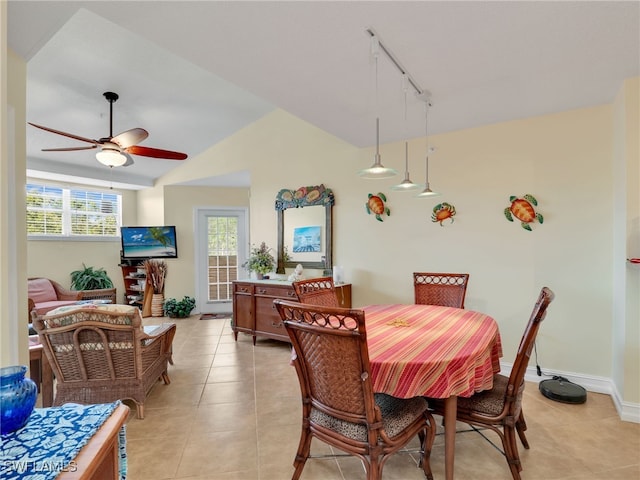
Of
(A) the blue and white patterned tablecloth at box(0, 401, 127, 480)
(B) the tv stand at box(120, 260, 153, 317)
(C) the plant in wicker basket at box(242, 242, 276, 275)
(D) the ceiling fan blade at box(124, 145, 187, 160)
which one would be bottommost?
(B) the tv stand at box(120, 260, 153, 317)

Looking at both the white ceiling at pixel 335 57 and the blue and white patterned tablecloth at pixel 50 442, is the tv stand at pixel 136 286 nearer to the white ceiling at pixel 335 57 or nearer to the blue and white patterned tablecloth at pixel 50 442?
the white ceiling at pixel 335 57

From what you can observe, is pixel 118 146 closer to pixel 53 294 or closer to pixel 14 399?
pixel 14 399

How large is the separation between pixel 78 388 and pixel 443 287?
3.12 m

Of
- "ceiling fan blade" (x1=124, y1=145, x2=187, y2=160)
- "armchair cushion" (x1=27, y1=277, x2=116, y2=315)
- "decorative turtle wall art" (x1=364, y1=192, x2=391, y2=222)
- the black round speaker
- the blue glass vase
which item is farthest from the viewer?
"armchair cushion" (x1=27, y1=277, x2=116, y2=315)

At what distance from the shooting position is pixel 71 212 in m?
5.98

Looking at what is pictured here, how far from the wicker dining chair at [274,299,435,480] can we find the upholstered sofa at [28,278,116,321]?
487 cm

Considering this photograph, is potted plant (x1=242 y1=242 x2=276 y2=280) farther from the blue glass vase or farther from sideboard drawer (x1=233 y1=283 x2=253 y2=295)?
the blue glass vase

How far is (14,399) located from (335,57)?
2.30m

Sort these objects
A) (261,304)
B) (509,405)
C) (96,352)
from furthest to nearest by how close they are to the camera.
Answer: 1. (261,304)
2. (96,352)
3. (509,405)

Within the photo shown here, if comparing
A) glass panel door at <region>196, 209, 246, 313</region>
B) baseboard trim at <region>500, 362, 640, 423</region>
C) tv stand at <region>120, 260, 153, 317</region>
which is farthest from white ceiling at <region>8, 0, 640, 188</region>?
tv stand at <region>120, 260, 153, 317</region>

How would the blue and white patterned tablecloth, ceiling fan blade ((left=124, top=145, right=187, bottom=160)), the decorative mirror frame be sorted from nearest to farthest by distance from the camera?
1. the blue and white patterned tablecloth
2. ceiling fan blade ((left=124, top=145, right=187, bottom=160))
3. the decorative mirror frame

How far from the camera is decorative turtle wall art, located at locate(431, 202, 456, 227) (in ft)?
11.5

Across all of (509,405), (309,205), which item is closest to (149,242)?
(309,205)

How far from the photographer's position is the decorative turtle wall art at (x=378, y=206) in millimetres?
3912
